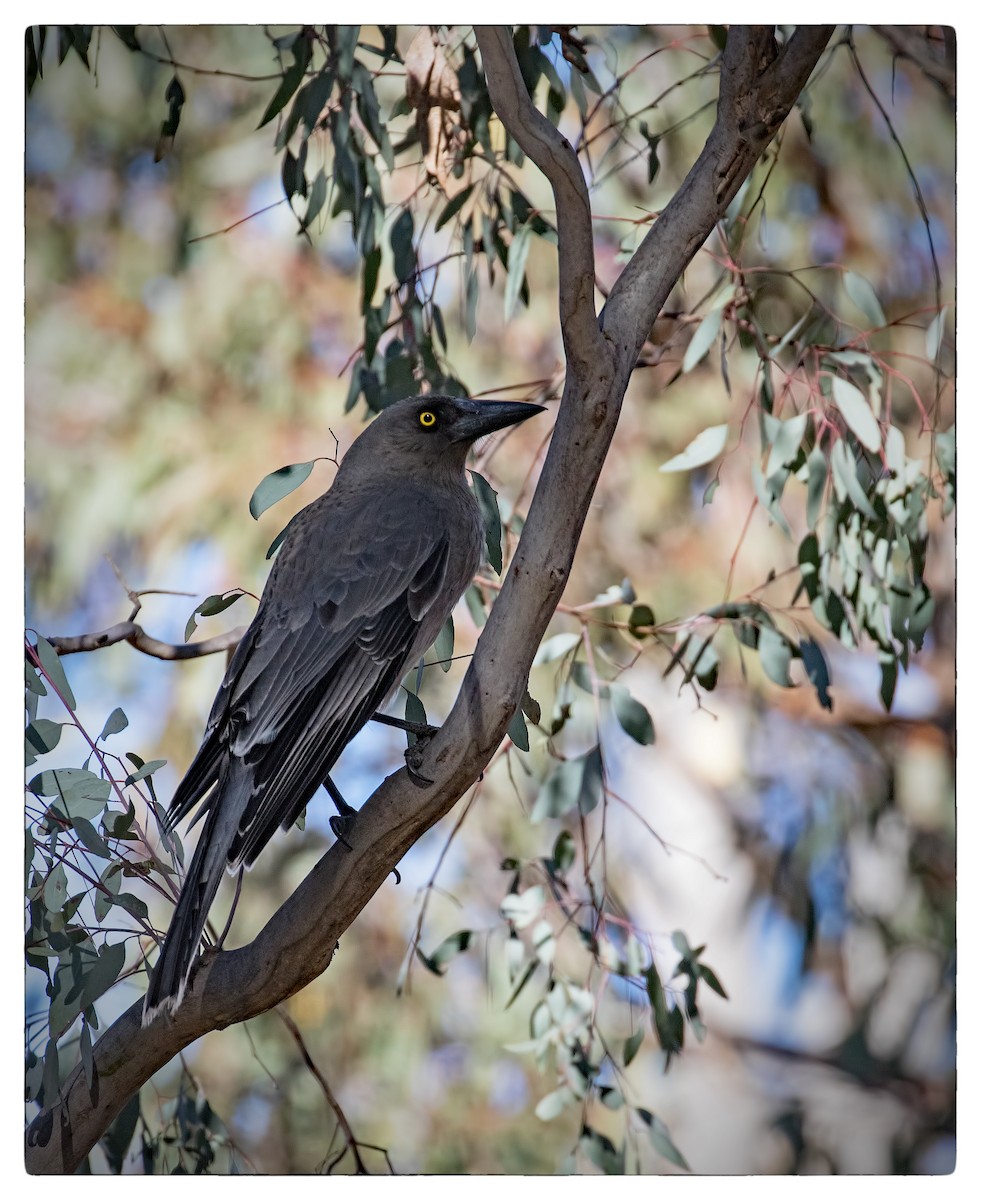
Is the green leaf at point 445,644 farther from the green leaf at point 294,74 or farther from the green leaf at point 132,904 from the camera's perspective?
the green leaf at point 294,74

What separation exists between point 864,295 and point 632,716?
0.81 meters

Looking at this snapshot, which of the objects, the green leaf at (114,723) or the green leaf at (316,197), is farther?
the green leaf at (316,197)

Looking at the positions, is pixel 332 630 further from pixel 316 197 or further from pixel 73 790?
pixel 316 197

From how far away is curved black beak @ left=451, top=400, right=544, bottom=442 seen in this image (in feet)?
7.47

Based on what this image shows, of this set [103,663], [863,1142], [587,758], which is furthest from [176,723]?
[863,1142]

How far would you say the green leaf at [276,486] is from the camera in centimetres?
219

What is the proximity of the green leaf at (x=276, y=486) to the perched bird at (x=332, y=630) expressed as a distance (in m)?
0.07

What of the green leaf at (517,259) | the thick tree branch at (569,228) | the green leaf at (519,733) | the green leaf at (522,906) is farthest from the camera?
the green leaf at (517,259)

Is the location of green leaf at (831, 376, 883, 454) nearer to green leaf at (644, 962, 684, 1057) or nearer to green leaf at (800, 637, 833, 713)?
green leaf at (800, 637, 833, 713)

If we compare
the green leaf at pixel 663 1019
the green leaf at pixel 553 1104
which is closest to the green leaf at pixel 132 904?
the green leaf at pixel 553 1104

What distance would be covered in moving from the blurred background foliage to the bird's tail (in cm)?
33

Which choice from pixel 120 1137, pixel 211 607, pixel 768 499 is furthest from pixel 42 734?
pixel 768 499

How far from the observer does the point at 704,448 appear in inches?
98.1

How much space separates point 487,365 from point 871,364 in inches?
25.7
